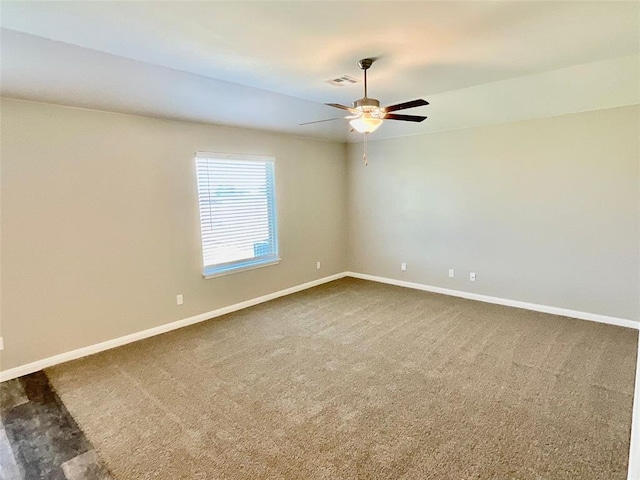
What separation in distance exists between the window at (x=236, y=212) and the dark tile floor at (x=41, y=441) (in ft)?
6.97

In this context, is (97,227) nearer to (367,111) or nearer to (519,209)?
(367,111)

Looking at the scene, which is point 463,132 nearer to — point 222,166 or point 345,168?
point 345,168

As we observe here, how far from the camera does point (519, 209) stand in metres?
4.76

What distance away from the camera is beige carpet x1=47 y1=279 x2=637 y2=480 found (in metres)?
2.14

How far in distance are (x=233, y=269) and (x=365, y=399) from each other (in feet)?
9.10

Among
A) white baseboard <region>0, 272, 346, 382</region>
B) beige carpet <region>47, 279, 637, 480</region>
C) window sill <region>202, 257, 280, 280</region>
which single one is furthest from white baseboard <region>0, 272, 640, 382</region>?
window sill <region>202, 257, 280, 280</region>

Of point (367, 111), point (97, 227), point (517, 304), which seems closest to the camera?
point (367, 111)

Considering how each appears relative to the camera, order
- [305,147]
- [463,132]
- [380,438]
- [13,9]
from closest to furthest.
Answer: [13,9] < [380,438] < [463,132] < [305,147]

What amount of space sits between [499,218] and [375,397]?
3345 millimetres

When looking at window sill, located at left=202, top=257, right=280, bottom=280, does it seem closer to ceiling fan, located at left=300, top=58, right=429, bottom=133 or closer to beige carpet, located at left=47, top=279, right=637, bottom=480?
beige carpet, located at left=47, top=279, right=637, bottom=480

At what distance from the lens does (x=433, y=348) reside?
366 cm

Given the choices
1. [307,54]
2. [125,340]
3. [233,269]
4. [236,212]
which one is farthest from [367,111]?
[125,340]

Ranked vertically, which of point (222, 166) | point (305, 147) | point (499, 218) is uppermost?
point (305, 147)

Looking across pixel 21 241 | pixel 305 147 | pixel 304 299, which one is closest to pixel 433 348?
pixel 304 299
